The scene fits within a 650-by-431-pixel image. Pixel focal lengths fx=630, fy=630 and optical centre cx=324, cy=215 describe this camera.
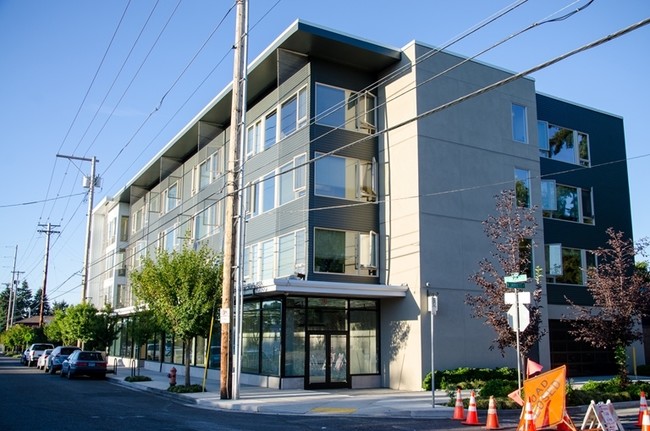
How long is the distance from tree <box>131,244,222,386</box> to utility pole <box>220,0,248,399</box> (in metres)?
2.98

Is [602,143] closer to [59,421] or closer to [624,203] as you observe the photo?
[624,203]

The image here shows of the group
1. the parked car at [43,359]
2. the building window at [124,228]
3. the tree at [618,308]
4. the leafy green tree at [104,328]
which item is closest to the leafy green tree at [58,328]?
the parked car at [43,359]

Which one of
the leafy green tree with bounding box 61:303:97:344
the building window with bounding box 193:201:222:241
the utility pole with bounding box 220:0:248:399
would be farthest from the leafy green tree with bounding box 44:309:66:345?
the utility pole with bounding box 220:0:248:399

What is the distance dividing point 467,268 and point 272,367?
8.56 m

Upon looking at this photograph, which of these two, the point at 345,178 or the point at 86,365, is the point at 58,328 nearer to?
the point at 86,365

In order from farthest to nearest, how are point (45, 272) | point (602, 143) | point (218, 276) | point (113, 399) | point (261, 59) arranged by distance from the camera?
point (45, 272) → point (602, 143) → point (261, 59) → point (218, 276) → point (113, 399)

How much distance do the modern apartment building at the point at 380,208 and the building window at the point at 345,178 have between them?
0.19 ft

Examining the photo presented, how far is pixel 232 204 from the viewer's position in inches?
804

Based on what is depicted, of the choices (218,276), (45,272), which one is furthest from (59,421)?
(45,272)

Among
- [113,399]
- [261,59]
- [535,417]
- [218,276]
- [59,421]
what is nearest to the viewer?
[535,417]

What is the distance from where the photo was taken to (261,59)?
85.7 feet

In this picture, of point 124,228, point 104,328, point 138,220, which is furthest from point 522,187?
point 124,228

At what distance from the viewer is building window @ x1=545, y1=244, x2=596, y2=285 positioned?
28.9m

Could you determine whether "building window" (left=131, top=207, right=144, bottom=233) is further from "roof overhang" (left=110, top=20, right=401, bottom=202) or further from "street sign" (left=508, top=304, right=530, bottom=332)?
"street sign" (left=508, top=304, right=530, bottom=332)
